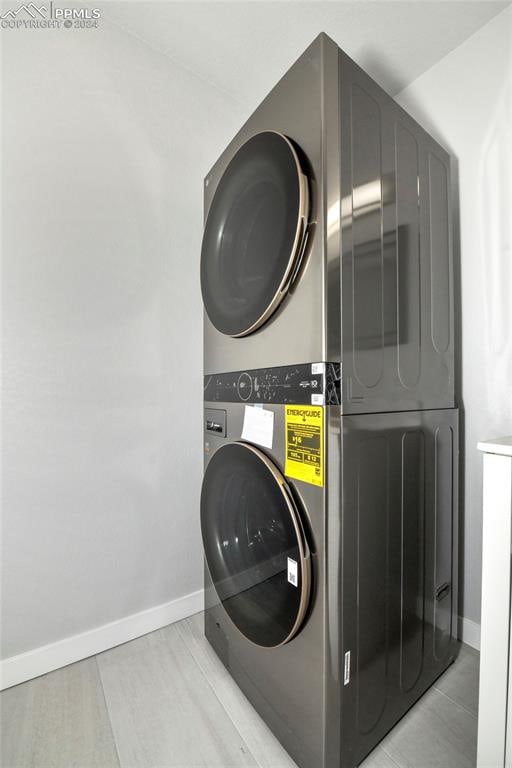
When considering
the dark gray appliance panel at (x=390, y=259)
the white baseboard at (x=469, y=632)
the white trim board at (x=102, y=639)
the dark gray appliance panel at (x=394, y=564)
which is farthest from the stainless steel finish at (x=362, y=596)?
the white trim board at (x=102, y=639)

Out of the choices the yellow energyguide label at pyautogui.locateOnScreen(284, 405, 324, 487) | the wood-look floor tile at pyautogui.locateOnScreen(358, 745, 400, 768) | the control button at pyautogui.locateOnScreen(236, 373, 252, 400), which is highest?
the control button at pyautogui.locateOnScreen(236, 373, 252, 400)

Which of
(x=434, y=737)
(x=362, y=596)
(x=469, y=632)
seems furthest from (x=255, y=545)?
(x=469, y=632)

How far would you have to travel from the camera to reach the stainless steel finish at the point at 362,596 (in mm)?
914

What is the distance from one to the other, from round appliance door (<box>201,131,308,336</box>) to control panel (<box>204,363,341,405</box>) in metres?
0.15

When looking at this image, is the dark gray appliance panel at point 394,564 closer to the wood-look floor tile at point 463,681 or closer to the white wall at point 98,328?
the wood-look floor tile at point 463,681

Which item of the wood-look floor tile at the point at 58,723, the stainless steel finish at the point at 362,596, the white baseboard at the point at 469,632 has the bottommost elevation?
the wood-look floor tile at the point at 58,723

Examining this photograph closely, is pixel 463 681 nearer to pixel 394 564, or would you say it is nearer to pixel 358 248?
pixel 394 564

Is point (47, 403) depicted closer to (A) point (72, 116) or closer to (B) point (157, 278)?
(B) point (157, 278)

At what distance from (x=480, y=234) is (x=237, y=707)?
189 cm

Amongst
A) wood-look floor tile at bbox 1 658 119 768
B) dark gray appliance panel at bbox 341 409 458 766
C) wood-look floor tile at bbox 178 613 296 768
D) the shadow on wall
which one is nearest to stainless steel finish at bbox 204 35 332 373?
dark gray appliance panel at bbox 341 409 458 766

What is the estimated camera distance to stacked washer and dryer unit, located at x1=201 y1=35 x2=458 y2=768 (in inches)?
36.5

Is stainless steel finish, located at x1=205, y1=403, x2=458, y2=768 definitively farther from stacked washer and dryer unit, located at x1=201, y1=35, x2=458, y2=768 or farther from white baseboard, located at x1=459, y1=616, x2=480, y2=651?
white baseboard, located at x1=459, y1=616, x2=480, y2=651

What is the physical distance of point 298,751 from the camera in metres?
0.99

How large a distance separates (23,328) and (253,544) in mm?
1078
